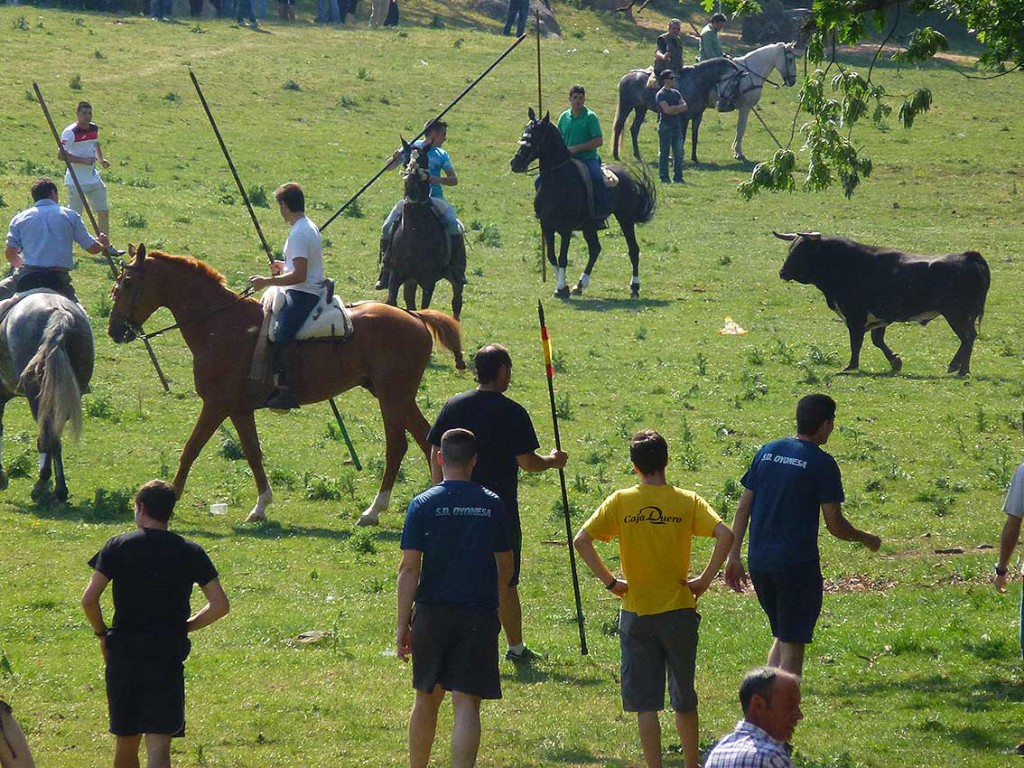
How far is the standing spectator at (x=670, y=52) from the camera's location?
130ft

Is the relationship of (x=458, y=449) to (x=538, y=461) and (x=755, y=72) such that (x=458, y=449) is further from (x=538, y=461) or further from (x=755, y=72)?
(x=755, y=72)

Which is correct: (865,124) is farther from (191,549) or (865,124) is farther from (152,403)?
(191,549)

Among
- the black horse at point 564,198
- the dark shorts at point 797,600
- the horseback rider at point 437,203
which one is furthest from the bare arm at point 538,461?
the black horse at point 564,198

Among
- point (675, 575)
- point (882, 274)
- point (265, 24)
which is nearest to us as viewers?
point (675, 575)

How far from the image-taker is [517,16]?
182 ft

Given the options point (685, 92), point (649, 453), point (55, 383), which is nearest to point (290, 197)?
point (55, 383)

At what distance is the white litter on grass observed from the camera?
82.8ft

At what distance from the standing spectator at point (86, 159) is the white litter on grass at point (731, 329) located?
9767 millimetres

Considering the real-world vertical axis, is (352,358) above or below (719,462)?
above

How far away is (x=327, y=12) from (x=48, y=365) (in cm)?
3955

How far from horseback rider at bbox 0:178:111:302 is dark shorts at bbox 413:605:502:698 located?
9260 millimetres

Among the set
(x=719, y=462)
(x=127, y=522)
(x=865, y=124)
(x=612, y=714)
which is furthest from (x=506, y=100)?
(x=612, y=714)

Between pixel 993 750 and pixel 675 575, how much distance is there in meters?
2.44

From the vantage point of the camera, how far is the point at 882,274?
22672 mm
